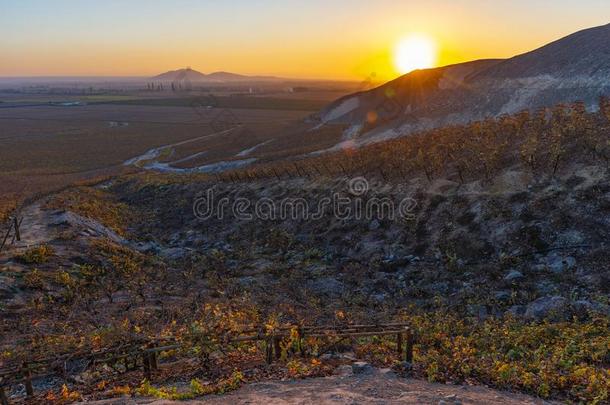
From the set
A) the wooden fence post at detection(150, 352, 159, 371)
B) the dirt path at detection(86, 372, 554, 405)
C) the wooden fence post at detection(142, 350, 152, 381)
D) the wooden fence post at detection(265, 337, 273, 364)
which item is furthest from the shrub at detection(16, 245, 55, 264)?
the wooden fence post at detection(265, 337, 273, 364)

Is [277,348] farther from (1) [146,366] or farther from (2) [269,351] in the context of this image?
(1) [146,366]

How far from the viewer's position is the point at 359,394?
8.59 m

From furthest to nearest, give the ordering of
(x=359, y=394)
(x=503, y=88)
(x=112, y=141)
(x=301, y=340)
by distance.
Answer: (x=112, y=141)
(x=503, y=88)
(x=301, y=340)
(x=359, y=394)

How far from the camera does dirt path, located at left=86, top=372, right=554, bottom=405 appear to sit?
824cm

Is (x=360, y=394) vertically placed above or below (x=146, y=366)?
below

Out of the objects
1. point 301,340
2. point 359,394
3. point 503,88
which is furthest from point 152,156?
point 359,394

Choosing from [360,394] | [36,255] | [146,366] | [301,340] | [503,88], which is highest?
[503,88]

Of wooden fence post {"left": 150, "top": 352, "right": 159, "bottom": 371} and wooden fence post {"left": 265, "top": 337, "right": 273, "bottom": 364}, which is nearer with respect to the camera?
wooden fence post {"left": 150, "top": 352, "right": 159, "bottom": 371}

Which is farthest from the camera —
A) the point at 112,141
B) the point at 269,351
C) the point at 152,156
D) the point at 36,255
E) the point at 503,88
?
the point at 112,141

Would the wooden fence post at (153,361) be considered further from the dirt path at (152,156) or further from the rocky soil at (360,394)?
the dirt path at (152,156)

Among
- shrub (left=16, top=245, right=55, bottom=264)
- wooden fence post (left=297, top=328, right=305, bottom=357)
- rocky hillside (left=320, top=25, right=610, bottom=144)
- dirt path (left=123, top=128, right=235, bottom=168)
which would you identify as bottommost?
wooden fence post (left=297, top=328, right=305, bottom=357)

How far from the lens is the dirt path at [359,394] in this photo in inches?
324

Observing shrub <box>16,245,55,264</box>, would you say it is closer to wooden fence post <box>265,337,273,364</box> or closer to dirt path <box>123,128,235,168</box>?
wooden fence post <box>265,337,273,364</box>

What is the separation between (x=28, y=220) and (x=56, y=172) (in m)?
48.9
